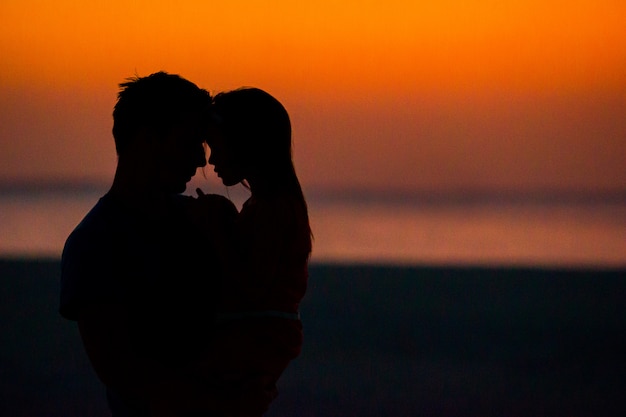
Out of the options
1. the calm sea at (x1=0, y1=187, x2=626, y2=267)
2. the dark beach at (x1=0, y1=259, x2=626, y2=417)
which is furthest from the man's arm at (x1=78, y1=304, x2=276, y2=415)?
the calm sea at (x1=0, y1=187, x2=626, y2=267)

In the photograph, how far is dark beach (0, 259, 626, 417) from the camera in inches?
178

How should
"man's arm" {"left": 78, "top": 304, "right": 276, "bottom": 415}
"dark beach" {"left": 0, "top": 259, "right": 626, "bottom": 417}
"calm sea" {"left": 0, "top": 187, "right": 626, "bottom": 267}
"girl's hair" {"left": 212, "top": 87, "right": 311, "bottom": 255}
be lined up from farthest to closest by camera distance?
"calm sea" {"left": 0, "top": 187, "right": 626, "bottom": 267}
"dark beach" {"left": 0, "top": 259, "right": 626, "bottom": 417}
"girl's hair" {"left": 212, "top": 87, "right": 311, "bottom": 255}
"man's arm" {"left": 78, "top": 304, "right": 276, "bottom": 415}

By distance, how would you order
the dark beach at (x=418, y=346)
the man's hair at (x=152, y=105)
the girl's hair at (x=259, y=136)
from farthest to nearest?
the dark beach at (x=418, y=346)
the girl's hair at (x=259, y=136)
the man's hair at (x=152, y=105)

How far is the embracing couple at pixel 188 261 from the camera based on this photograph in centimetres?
168

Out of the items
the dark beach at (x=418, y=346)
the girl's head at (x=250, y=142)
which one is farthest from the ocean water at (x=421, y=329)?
the girl's head at (x=250, y=142)

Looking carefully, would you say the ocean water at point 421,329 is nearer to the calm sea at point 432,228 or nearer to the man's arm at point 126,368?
the calm sea at point 432,228

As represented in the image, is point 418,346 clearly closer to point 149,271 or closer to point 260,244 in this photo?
point 260,244

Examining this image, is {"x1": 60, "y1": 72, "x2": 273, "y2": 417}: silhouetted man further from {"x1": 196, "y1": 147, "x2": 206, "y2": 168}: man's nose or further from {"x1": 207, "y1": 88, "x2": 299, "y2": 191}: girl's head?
{"x1": 207, "y1": 88, "x2": 299, "y2": 191}: girl's head

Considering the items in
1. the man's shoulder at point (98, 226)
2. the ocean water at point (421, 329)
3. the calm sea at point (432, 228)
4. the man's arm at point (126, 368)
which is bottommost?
the calm sea at point (432, 228)

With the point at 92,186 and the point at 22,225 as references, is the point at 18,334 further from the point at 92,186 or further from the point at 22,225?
the point at 92,186

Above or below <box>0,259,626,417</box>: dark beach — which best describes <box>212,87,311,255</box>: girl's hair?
above

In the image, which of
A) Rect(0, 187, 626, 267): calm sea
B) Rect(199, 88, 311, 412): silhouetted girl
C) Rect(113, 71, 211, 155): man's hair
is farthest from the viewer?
Rect(0, 187, 626, 267): calm sea

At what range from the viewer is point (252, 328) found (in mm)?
1921

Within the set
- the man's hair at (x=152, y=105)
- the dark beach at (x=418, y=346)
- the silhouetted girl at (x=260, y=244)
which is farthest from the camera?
the dark beach at (x=418, y=346)
